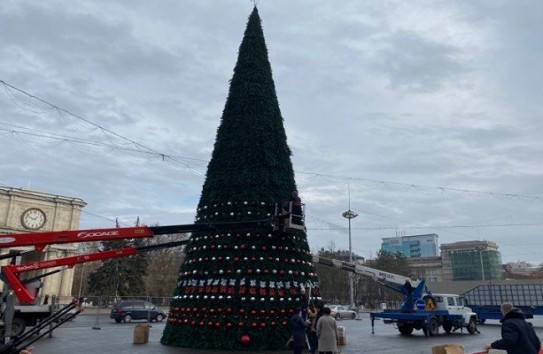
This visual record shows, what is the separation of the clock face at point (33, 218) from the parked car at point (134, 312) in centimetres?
2191

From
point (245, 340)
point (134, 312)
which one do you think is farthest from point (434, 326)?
point (134, 312)

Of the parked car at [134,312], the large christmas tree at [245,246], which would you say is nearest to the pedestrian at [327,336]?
the large christmas tree at [245,246]

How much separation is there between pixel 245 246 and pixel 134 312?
2068cm

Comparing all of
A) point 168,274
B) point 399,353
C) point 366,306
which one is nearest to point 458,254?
point 366,306

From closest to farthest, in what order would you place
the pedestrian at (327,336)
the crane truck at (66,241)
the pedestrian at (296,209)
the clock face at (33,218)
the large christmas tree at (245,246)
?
the pedestrian at (327,336) < the crane truck at (66,241) < the large christmas tree at (245,246) < the pedestrian at (296,209) < the clock face at (33,218)

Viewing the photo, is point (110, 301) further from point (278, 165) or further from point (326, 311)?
point (326, 311)

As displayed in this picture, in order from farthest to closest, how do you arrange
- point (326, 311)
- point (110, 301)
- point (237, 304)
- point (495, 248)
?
point (495, 248) < point (110, 301) < point (237, 304) < point (326, 311)

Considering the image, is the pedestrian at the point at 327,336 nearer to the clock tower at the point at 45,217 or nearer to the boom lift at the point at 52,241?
the boom lift at the point at 52,241

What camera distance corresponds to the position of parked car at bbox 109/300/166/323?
2969 centimetres

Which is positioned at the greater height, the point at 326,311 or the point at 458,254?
the point at 458,254

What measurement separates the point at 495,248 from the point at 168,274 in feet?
275

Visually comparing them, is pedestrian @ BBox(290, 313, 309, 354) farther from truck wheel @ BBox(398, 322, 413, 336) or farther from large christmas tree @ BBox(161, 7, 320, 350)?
truck wheel @ BBox(398, 322, 413, 336)

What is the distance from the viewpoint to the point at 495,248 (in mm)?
107875

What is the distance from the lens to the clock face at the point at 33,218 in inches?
1825
